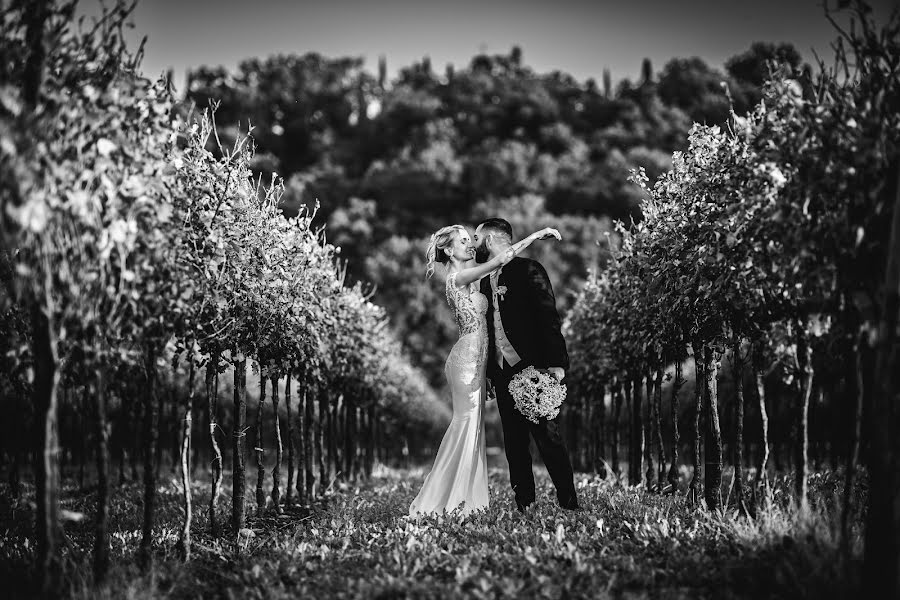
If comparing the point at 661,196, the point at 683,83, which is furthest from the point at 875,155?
the point at 683,83

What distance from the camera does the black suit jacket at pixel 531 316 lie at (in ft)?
26.8

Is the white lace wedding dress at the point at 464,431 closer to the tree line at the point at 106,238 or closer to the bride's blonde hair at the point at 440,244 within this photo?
the bride's blonde hair at the point at 440,244

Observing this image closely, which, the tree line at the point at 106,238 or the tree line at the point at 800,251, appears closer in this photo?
the tree line at the point at 800,251

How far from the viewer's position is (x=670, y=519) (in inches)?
299

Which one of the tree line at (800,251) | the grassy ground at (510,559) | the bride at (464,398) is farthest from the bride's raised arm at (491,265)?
the grassy ground at (510,559)

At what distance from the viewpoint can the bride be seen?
8555mm


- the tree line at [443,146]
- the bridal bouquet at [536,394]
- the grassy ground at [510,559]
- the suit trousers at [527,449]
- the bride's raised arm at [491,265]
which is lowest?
the grassy ground at [510,559]

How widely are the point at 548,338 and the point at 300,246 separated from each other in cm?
386

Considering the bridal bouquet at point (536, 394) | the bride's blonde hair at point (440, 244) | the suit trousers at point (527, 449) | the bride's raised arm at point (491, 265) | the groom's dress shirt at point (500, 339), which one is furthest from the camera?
the bride's blonde hair at point (440, 244)

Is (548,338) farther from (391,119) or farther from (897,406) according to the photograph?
(391,119)

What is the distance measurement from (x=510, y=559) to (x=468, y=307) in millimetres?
3389

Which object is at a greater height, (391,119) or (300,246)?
(391,119)

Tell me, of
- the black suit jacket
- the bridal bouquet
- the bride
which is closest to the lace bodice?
the bride

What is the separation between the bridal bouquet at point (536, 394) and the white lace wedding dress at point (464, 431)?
0.72 meters
